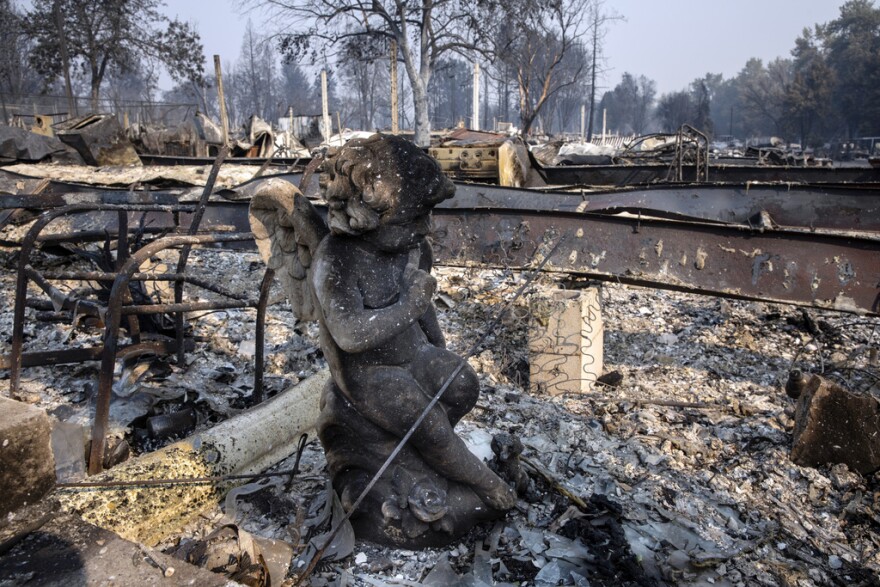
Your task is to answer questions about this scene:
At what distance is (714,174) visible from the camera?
30.2 feet

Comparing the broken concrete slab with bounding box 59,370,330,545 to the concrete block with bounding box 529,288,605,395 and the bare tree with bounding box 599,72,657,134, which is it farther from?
the bare tree with bounding box 599,72,657,134

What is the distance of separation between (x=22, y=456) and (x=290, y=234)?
4.15 ft

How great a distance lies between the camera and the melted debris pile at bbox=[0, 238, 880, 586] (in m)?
2.58

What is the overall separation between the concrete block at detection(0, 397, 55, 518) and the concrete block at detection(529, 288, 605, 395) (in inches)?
128

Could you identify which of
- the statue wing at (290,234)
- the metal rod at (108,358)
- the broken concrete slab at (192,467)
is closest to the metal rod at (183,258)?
the metal rod at (108,358)

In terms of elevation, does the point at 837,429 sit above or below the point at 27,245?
below

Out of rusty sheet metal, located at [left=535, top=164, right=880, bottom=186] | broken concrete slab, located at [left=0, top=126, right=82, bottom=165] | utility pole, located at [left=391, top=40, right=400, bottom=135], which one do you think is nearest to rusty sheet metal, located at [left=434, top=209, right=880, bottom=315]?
rusty sheet metal, located at [left=535, top=164, right=880, bottom=186]

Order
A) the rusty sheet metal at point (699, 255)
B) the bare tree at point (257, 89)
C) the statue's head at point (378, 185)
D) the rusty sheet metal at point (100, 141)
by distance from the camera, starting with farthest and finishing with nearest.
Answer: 1. the bare tree at point (257, 89)
2. the rusty sheet metal at point (100, 141)
3. the rusty sheet metal at point (699, 255)
4. the statue's head at point (378, 185)

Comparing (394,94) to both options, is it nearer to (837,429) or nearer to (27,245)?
(27,245)

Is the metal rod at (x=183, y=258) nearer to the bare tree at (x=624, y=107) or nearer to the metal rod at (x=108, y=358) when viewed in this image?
the metal rod at (x=108, y=358)

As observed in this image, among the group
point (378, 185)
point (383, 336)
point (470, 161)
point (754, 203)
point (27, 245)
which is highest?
point (470, 161)

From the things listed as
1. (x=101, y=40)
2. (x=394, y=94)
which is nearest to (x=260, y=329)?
(x=394, y=94)

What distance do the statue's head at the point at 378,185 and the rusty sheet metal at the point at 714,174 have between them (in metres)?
6.20

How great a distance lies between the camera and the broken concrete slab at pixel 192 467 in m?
2.60
